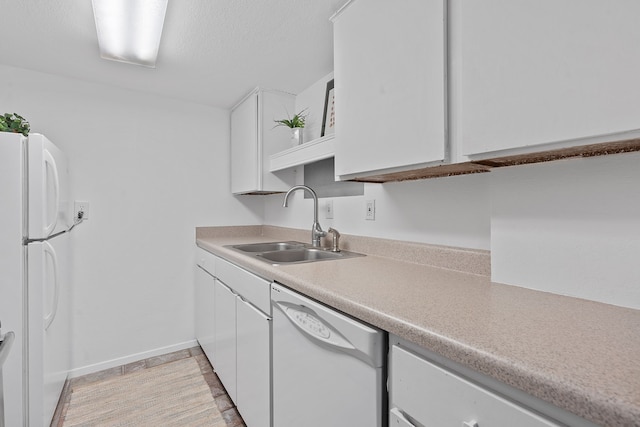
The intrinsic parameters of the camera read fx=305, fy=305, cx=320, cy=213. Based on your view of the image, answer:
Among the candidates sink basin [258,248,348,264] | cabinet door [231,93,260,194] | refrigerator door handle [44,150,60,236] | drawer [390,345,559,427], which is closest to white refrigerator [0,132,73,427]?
refrigerator door handle [44,150,60,236]

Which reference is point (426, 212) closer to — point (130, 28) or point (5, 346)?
point (5, 346)

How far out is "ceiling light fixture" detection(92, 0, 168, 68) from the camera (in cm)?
130

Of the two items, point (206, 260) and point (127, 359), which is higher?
point (206, 260)

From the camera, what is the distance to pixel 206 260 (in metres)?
2.19

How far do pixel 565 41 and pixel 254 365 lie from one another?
1569 mm

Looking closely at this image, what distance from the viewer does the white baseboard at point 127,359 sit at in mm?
2100

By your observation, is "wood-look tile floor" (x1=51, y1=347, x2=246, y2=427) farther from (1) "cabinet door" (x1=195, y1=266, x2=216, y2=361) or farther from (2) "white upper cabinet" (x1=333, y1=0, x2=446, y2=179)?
(2) "white upper cabinet" (x1=333, y1=0, x2=446, y2=179)

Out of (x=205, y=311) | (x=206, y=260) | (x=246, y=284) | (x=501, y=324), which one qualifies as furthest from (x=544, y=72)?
(x=205, y=311)

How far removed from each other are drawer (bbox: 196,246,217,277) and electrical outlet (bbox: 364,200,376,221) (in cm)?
104

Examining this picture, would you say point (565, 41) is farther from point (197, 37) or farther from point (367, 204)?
point (197, 37)

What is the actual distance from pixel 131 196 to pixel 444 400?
2.41m

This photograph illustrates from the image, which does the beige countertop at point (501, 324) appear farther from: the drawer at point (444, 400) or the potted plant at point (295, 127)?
the potted plant at point (295, 127)

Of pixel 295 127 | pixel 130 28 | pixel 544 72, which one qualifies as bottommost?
pixel 544 72

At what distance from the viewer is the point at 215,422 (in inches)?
64.8
